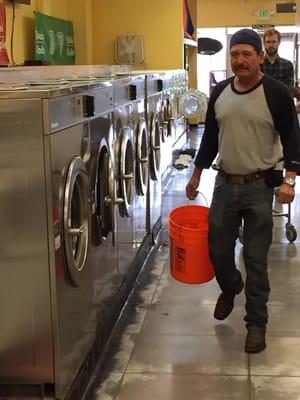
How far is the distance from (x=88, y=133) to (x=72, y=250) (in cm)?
61

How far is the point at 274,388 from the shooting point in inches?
119

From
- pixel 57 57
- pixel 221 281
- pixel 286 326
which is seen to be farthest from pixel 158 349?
pixel 57 57

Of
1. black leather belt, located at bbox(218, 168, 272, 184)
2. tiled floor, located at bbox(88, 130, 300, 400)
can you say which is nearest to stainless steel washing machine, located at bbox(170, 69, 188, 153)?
tiled floor, located at bbox(88, 130, 300, 400)

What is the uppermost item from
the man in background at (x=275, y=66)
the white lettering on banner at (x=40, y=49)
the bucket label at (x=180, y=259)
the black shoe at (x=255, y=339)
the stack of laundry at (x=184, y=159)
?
the white lettering on banner at (x=40, y=49)

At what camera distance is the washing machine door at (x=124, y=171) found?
375 cm

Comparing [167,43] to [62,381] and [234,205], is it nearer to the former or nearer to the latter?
[234,205]

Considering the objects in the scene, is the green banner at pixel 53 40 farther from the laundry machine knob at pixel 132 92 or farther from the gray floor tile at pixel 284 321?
the gray floor tile at pixel 284 321

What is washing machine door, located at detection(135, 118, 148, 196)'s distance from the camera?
4.48 m

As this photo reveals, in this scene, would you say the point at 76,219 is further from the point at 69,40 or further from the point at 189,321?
the point at 69,40

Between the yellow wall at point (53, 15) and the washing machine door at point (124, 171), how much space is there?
2.79 metres

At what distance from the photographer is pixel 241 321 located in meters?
3.82

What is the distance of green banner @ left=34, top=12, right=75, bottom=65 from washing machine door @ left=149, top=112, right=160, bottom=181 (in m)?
2.01

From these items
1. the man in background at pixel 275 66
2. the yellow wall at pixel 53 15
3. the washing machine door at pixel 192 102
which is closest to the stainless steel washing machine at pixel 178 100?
the washing machine door at pixel 192 102

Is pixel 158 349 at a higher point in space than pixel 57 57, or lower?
lower
